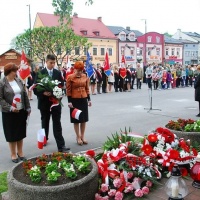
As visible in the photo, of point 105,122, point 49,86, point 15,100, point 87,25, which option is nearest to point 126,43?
point 87,25

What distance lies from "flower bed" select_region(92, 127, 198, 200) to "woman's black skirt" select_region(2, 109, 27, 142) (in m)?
1.64

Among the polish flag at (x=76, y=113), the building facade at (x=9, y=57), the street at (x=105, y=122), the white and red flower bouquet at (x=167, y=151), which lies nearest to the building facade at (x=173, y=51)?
the building facade at (x=9, y=57)

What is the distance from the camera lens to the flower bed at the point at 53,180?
3215 millimetres

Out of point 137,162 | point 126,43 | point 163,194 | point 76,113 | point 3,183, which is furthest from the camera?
point 126,43

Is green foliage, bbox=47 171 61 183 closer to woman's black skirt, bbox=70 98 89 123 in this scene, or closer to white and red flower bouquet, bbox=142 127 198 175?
white and red flower bouquet, bbox=142 127 198 175

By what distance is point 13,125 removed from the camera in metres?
5.46

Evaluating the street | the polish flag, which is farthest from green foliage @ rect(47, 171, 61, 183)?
the polish flag

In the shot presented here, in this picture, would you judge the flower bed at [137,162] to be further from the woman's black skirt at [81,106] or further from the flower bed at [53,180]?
the woman's black skirt at [81,106]

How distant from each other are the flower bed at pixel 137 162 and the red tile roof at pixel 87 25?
168 feet

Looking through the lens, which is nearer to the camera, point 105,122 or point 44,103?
point 44,103

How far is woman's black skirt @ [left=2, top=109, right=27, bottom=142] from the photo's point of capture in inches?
215

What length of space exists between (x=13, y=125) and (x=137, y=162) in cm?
241

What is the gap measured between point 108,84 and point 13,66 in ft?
49.0

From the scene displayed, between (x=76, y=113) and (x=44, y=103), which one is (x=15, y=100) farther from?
(x=76, y=113)
